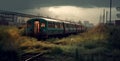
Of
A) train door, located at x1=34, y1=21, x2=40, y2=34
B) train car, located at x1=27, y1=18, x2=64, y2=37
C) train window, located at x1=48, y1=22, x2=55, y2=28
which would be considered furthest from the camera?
train door, located at x1=34, y1=21, x2=40, y2=34

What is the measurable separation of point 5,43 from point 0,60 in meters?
4.70

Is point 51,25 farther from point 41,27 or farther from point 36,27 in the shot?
point 36,27

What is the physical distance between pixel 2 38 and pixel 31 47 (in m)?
2.60

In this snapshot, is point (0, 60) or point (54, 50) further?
point (54, 50)

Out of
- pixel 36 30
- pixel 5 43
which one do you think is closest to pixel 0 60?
pixel 5 43

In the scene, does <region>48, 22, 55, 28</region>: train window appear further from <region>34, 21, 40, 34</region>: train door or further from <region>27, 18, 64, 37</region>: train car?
<region>34, 21, 40, 34</region>: train door

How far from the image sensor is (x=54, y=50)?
2058cm


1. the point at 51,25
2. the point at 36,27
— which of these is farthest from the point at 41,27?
the point at 51,25

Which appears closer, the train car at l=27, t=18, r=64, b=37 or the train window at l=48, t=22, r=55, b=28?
the train car at l=27, t=18, r=64, b=37

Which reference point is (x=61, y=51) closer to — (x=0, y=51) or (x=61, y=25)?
(x=0, y=51)

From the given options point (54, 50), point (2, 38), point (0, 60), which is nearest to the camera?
point (0, 60)

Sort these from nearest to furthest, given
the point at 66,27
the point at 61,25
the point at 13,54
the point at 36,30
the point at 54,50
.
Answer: the point at 13,54
the point at 54,50
the point at 36,30
the point at 61,25
the point at 66,27

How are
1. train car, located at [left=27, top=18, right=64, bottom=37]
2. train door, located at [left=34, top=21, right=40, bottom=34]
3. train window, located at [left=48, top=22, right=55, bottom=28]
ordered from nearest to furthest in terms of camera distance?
1. train car, located at [left=27, top=18, right=64, bottom=37]
2. train window, located at [left=48, top=22, right=55, bottom=28]
3. train door, located at [left=34, top=21, right=40, bottom=34]

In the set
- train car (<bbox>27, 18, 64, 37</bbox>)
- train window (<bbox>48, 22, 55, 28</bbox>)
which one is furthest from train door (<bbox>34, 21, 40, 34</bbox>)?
train window (<bbox>48, 22, 55, 28</bbox>)
